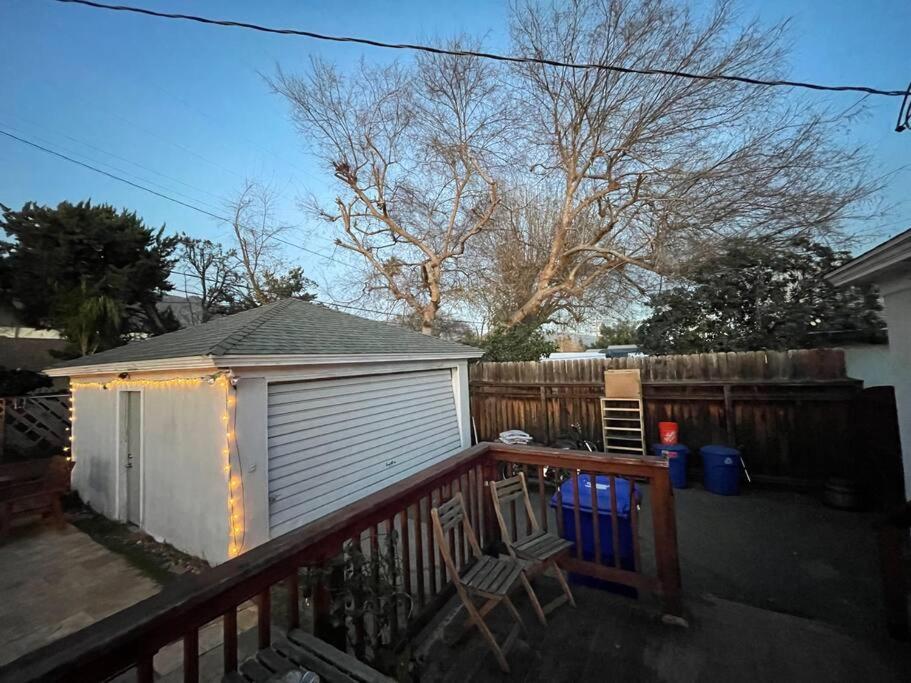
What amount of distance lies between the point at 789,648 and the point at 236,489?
4720 mm

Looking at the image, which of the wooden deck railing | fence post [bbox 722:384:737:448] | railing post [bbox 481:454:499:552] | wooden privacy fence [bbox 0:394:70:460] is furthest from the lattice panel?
fence post [bbox 722:384:737:448]

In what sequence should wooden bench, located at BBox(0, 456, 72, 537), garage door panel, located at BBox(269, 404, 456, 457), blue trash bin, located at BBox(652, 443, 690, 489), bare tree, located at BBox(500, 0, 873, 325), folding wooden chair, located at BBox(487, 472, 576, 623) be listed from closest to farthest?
folding wooden chair, located at BBox(487, 472, 576, 623) < garage door panel, located at BBox(269, 404, 456, 457) < wooden bench, located at BBox(0, 456, 72, 537) < blue trash bin, located at BBox(652, 443, 690, 489) < bare tree, located at BBox(500, 0, 873, 325)

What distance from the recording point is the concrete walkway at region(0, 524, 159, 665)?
130 inches

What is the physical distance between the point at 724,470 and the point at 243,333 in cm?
696

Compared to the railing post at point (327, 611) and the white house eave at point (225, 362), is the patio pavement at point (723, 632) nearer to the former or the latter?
the railing post at point (327, 611)

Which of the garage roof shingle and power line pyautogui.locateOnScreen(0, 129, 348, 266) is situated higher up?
power line pyautogui.locateOnScreen(0, 129, 348, 266)

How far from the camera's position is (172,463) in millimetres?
4723

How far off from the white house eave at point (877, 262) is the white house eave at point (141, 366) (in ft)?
19.0

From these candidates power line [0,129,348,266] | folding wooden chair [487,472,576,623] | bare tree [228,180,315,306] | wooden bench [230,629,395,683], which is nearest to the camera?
wooden bench [230,629,395,683]

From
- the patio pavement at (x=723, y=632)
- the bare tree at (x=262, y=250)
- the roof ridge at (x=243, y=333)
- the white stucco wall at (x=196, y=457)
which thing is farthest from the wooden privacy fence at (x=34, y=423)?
the patio pavement at (x=723, y=632)

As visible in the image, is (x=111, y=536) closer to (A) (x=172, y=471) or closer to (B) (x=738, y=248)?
(A) (x=172, y=471)

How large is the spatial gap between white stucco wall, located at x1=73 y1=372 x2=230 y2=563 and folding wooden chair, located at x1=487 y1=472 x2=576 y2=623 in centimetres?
311

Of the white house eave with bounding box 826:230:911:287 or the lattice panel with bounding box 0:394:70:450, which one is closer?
the white house eave with bounding box 826:230:911:287

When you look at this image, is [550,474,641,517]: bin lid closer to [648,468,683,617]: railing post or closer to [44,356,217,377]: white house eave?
[648,468,683,617]: railing post
